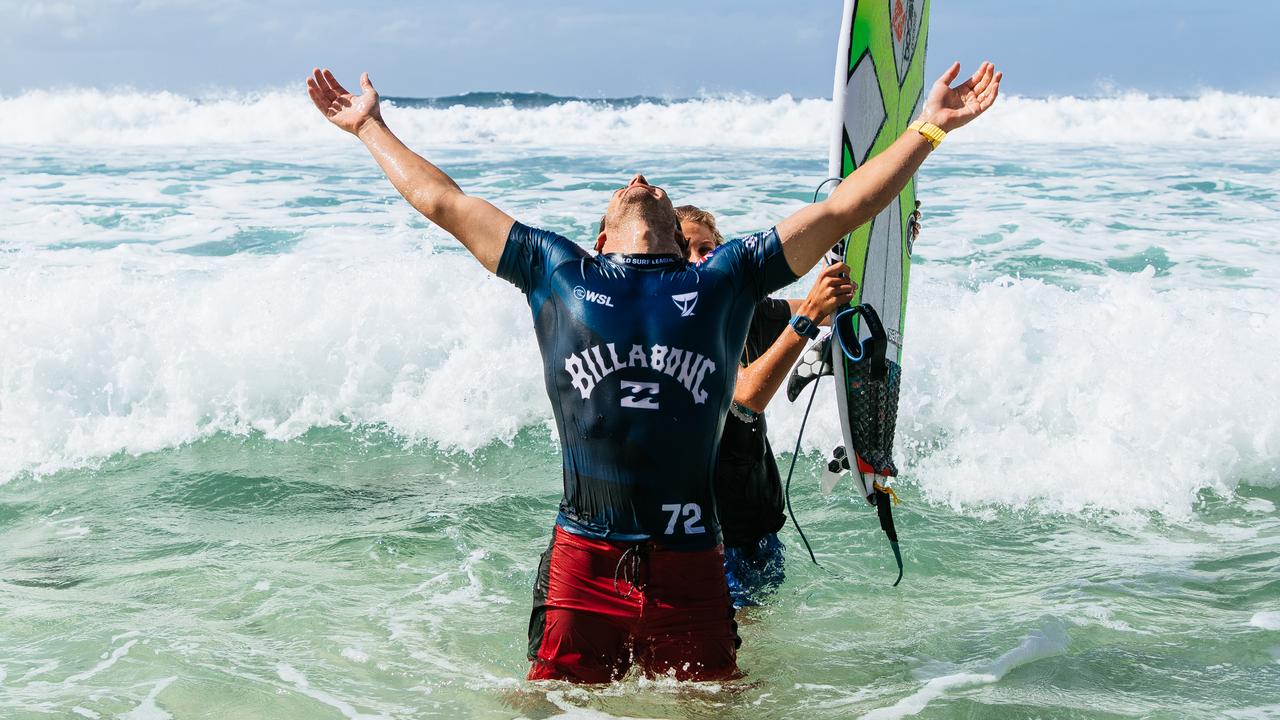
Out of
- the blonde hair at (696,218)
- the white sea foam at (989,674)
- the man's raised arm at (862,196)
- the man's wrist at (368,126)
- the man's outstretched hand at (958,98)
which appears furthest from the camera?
the blonde hair at (696,218)

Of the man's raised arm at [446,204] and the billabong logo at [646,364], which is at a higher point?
the man's raised arm at [446,204]

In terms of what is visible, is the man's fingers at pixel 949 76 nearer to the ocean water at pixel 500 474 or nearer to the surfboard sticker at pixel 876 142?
the surfboard sticker at pixel 876 142

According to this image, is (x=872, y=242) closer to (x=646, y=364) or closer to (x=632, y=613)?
(x=646, y=364)

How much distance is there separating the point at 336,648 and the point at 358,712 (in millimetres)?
642

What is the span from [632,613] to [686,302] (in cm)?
81

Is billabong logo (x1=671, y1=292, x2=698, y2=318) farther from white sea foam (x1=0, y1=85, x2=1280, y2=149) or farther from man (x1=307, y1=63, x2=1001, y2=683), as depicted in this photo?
white sea foam (x1=0, y1=85, x2=1280, y2=149)

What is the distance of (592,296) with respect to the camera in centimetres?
284

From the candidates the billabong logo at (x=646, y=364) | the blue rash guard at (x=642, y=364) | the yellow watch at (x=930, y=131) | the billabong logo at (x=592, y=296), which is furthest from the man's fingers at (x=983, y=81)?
the billabong logo at (x=592, y=296)

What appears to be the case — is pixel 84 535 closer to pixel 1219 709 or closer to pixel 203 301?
pixel 203 301

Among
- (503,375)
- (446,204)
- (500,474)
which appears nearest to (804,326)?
(446,204)

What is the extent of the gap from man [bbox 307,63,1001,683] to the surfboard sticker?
702mm

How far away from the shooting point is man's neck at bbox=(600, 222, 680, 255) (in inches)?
115

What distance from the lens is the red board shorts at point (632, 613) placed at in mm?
2906

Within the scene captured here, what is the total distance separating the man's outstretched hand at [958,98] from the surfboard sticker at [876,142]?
55cm
